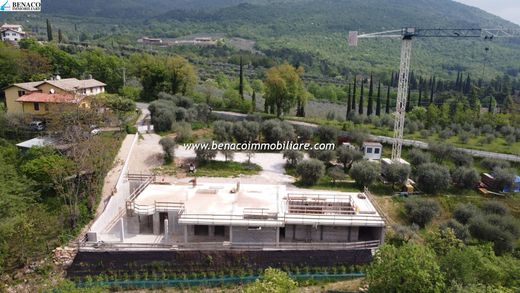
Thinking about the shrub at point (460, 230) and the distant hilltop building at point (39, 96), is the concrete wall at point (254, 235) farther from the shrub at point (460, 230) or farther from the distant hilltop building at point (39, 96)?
the distant hilltop building at point (39, 96)

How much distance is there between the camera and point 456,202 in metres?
30.5

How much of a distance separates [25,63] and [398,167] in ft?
130

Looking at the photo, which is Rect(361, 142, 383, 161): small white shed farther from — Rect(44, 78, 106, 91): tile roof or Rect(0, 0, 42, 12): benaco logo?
Rect(0, 0, 42, 12): benaco logo

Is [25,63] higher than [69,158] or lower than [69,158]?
higher

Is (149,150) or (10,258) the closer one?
(10,258)

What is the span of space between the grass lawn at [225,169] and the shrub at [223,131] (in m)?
4.24

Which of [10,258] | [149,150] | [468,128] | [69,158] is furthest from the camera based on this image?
[468,128]

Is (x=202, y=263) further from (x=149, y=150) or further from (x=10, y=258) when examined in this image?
(x=149, y=150)

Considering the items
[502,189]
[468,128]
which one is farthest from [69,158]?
[468,128]

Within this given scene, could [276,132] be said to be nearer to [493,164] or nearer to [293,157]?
[293,157]

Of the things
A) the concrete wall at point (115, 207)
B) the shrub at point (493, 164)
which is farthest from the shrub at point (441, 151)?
the concrete wall at point (115, 207)

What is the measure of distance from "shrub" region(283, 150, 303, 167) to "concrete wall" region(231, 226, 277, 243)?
42.3ft

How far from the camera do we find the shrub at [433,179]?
31281mm

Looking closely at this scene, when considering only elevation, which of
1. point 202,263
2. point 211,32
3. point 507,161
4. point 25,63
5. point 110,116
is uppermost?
point 211,32
